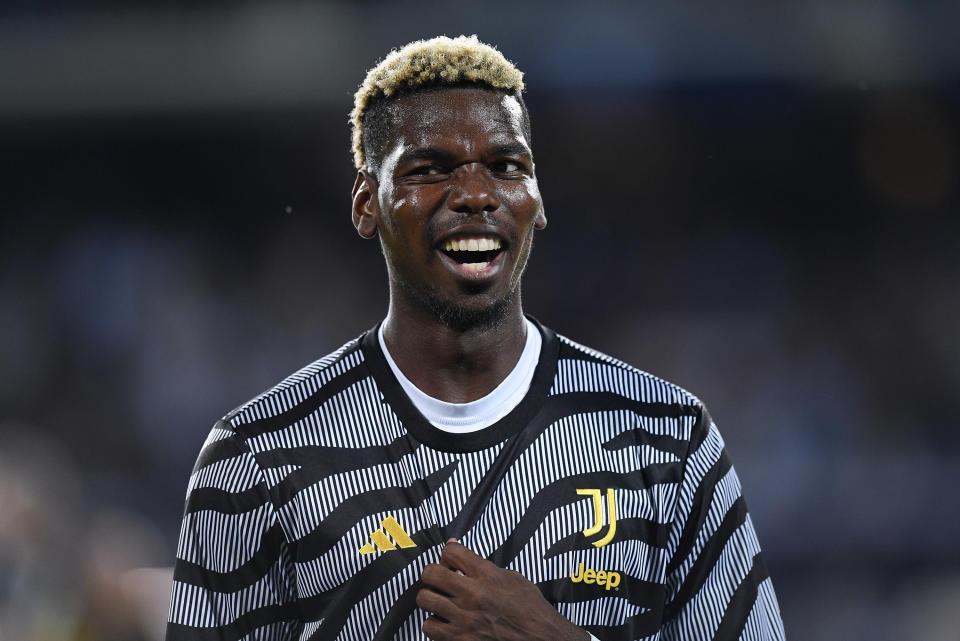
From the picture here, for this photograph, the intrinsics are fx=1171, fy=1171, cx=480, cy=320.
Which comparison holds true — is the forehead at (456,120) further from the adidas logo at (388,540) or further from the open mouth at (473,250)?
the adidas logo at (388,540)

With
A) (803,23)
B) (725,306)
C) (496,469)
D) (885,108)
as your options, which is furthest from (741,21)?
(496,469)

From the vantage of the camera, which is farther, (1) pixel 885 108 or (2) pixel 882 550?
(1) pixel 885 108

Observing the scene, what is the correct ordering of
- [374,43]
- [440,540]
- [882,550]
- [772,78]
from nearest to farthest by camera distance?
[440,540] < [882,550] < [374,43] < [772,78]

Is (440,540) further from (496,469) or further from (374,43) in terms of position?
(374,43)

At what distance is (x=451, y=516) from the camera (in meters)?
2.06

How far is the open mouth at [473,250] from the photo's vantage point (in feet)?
6.86

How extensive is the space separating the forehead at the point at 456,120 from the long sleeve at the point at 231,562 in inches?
25.8

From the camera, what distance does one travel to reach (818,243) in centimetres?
678

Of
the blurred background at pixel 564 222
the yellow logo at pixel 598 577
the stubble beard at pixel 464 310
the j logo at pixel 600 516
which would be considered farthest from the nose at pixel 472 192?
the blurred background at pixel 564 222

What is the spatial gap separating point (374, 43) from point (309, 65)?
45cm

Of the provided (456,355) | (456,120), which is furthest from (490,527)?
(456,120)

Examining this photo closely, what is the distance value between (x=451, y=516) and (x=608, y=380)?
0.43m

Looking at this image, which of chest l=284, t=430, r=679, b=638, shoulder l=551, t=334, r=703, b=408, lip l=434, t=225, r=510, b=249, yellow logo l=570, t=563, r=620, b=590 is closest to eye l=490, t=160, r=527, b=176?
lip l=434, t=225, r=510, b=249

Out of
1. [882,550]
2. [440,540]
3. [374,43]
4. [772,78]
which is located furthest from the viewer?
[772,78]
